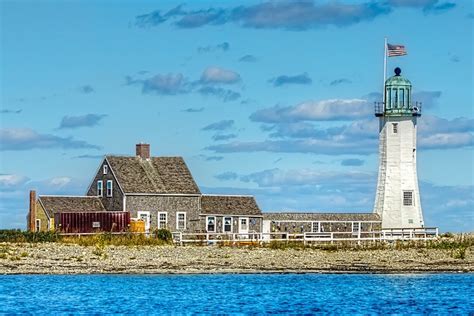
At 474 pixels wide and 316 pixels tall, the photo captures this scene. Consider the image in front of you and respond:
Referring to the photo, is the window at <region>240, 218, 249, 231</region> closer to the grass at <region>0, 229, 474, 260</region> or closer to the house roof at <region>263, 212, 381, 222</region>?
the house roof at <region>263, 212, 381, 222</region>

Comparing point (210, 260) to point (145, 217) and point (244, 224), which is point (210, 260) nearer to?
point (145, 217)

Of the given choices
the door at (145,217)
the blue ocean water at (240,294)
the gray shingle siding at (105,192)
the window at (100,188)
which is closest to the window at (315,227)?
the door at (145,217)

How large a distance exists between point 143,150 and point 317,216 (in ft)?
32.8

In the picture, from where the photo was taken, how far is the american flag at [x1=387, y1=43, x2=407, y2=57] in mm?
63500

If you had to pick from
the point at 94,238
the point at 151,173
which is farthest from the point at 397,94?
the point at 94,238

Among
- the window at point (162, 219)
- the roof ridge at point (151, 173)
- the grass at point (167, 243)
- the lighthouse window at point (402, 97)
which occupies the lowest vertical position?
the grass at point (167, 243)

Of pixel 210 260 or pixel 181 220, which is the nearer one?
pixel 210 260

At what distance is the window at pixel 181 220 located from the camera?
6412 cm

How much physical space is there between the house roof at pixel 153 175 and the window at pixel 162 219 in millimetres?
1170

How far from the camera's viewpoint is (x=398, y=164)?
2544 inches

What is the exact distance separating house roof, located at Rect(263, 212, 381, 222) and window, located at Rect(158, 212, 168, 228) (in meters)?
5.50

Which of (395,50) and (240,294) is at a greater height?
(395,50)

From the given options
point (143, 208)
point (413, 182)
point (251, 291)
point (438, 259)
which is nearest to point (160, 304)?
point (251, 291)

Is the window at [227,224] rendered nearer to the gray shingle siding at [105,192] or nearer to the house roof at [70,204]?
the gray shingle siding at [105,192]
